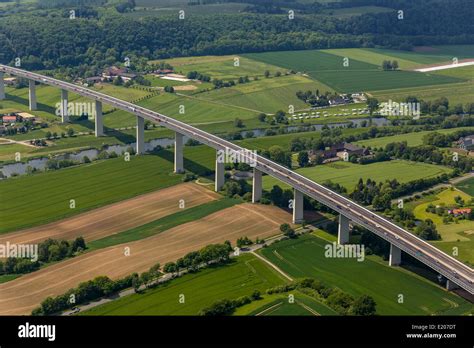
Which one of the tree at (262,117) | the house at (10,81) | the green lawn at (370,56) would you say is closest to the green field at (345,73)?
the green lawn at (370,56)

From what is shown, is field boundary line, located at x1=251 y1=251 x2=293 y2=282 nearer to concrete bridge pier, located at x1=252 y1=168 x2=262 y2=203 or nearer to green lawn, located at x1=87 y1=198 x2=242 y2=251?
green lawn, located at x1=87 y1=198 x2=242 y2=251

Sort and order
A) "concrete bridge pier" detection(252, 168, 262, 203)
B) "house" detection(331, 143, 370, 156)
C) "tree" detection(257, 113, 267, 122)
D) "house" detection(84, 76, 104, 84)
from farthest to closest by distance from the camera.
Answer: "house" detection(84, 76, 104, 84), "tree" detection(257, 113, 267, 122), "house" detection(331, 143, 370, 156), "concrete bridge pier" detection(252, 168, 262, 203)

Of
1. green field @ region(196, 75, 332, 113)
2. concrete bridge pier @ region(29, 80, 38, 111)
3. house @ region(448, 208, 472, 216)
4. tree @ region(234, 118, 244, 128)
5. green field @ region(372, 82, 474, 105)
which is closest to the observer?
house @ region(448, 208, 472, 216)

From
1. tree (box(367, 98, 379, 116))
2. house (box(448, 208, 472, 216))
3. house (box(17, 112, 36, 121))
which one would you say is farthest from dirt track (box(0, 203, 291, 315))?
tree (box(367, 98, 379, 116))

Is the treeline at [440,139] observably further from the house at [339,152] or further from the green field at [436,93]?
the green field at [436,93]

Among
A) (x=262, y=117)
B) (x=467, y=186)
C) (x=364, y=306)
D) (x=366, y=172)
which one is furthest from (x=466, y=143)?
(x=364, y=306)

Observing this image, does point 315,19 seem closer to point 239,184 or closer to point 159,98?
point 159,98

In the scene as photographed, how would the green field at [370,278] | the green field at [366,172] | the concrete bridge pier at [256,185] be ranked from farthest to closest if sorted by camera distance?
the green field at [366,172]
the concrete bridge pier at [256,185]
the green field at [370,278]
